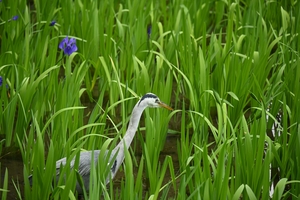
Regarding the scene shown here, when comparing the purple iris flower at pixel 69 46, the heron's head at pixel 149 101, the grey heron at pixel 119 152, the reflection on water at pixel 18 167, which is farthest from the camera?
the purple iris flower at pixel 69 46

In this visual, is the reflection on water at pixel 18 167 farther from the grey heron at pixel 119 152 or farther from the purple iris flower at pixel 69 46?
the purple iris flower at pixel 69 46

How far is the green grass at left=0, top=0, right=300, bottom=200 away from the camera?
342 centimetres

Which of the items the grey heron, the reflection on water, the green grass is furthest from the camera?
the reflection on water

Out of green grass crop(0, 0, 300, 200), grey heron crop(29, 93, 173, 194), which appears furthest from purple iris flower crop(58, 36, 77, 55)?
grey heron crop(29, 93, 173, 194)

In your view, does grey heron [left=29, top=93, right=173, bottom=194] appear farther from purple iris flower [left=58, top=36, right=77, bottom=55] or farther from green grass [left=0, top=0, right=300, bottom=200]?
purple iris flower [left=58, top=36, right=77, bottom=55]

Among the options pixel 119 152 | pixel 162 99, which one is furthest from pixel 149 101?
pixel 162 99

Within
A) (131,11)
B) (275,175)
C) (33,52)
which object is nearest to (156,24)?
(131,11)

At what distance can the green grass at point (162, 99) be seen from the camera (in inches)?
135

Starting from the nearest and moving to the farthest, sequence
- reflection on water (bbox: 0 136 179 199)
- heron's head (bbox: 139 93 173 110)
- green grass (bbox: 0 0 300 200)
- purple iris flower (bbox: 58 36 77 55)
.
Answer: green grass (bbox: 0 0 300 200), heron's head (bbox: 139 93 173 110), reflection on water (bbox: 0 136 179 199), purple iris flower (bbox: 58 36 77 55)

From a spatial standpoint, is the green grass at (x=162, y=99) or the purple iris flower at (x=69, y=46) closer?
the green grass at (x=162, y=99)

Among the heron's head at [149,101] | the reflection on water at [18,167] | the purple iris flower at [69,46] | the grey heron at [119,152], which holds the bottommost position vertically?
the reflection on water at [18,167]

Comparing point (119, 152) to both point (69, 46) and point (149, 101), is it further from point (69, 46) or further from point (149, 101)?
point (69, 46)

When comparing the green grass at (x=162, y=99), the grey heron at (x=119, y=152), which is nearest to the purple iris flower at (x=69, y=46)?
the green grass at (x=162, y=99)

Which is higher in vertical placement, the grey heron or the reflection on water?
the grey heron
